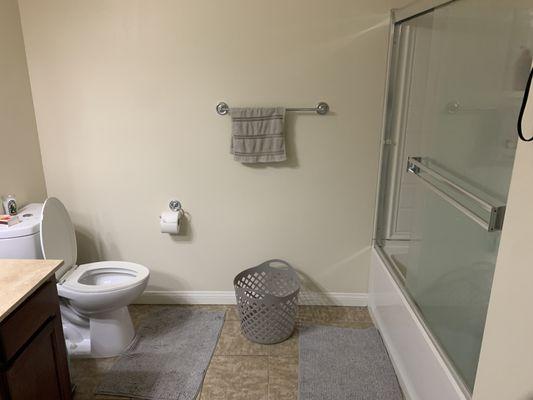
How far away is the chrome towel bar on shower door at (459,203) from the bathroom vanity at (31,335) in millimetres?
1510

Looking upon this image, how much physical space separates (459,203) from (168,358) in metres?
1.64

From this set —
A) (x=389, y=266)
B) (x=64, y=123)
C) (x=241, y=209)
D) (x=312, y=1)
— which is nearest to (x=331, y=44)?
(x=312, y=1)

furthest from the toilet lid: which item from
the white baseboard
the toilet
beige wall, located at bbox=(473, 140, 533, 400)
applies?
beige wall, located at bbox=(473, 140, 533, 400)

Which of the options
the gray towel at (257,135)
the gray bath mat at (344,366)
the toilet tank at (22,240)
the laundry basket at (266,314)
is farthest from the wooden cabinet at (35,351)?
the gray towel at (257,135)

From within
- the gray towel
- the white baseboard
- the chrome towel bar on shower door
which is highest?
the gray towel

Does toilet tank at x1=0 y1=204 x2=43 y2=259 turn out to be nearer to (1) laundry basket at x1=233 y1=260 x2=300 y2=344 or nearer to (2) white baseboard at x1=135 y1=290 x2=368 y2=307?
(2) white baseboard at x1=135 y1=290 x2=368 y2=307

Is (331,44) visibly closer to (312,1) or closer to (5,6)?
(312,1)

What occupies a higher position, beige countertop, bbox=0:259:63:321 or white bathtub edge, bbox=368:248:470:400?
beige countertop, bbox=0:259:63:321

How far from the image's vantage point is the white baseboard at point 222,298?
2814mm

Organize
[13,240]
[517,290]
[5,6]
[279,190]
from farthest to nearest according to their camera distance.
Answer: [279,190] < [5,6] < [13,240] < [517,290]

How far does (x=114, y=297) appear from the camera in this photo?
2.17 m

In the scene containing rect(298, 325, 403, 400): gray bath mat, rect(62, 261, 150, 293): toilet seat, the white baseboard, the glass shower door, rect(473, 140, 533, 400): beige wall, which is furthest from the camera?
the white baseboard

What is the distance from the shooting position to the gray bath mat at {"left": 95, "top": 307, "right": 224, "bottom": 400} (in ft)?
6.81

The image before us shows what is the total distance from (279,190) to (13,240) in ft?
4.67
